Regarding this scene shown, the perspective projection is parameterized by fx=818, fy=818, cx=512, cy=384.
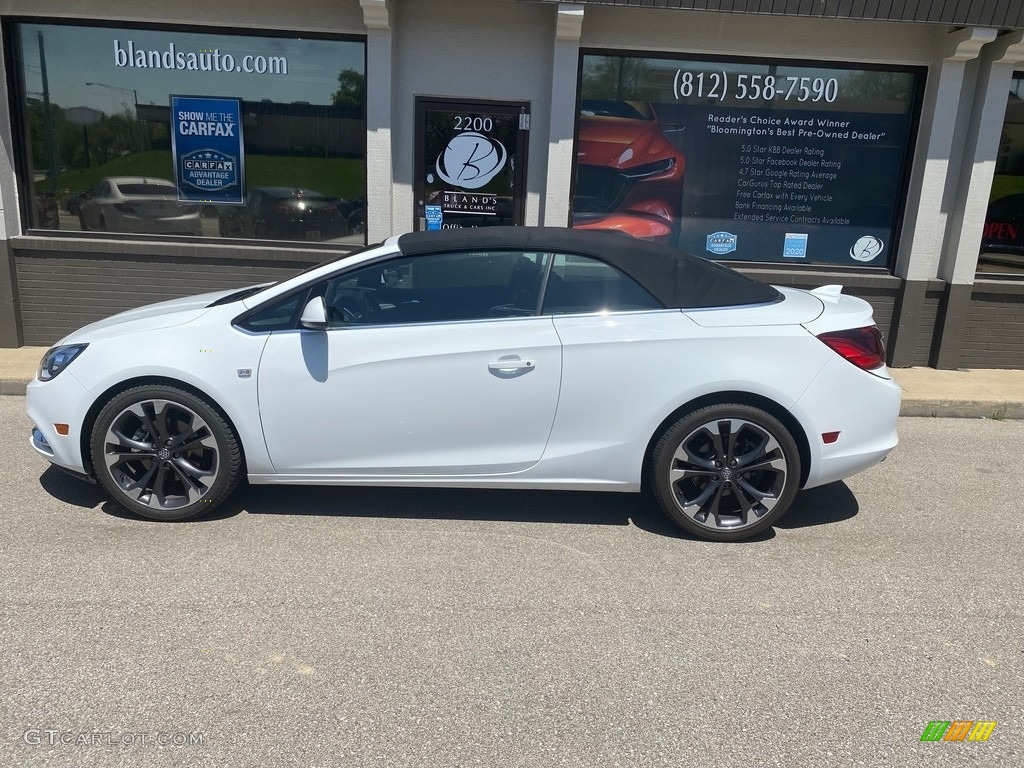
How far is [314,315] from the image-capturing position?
4.01 m

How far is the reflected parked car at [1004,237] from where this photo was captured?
8242 mm

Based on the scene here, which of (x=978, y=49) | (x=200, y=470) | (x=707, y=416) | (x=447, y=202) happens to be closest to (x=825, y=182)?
(x=978, y=49)

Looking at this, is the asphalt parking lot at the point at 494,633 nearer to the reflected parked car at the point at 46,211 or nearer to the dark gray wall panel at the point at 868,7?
the reflected parked car at the point at 46,211

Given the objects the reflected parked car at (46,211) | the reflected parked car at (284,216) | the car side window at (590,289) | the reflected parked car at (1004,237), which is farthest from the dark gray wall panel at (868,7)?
the reflected parked car at (46,211)

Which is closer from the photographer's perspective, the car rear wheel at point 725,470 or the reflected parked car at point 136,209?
the car rear wheel at point 725,470

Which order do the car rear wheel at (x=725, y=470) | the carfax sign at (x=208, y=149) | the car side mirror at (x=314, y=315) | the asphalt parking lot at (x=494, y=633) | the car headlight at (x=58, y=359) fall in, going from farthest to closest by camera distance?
1. the carfax sign at (x=208, y=149)
2. the car headlight at (x=58, y=359)
3. the car rear wheel at (x=725, y=470)
4. the car side mirror at (x=314, y=315)
5. the asphalt parking lot at (x=494, y=633)

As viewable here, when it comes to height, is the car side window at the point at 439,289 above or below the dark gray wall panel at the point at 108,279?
above

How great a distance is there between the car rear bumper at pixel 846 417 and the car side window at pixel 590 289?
915 millimetres

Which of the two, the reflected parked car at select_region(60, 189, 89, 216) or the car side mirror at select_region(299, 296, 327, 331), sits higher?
the reflected parked car at select_region(60, 189, 89, 216)

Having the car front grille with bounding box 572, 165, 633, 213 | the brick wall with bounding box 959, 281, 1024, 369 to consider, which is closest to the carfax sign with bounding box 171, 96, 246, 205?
the car front grille with bounding box 572, 165, 633, 213

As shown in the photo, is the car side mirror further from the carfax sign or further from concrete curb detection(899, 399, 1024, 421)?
concrete curb detection(899, 399, 1024, 421)

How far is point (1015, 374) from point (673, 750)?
280 inches

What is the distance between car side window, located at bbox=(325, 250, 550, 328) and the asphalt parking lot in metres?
1.12

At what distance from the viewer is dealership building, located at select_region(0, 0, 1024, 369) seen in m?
7.70
